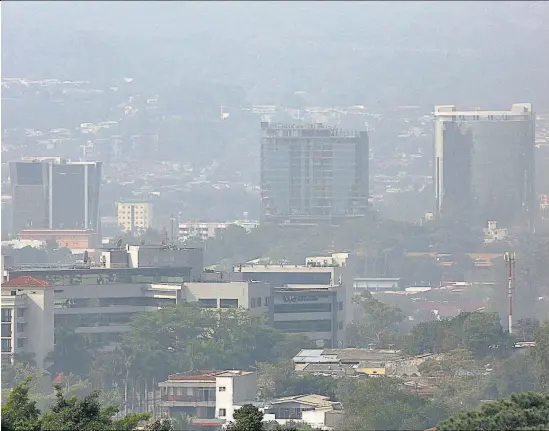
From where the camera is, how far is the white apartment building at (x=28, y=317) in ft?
119

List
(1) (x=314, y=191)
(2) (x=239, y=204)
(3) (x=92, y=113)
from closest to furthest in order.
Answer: (1) (x=314, y=191) < (2) (x=239, y=204) < (3) (x=92, y=113)

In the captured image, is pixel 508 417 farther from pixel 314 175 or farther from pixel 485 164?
pixel 314 175

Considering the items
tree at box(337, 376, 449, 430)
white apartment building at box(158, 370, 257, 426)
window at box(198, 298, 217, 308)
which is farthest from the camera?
window at box(198, 298, 217, 308)

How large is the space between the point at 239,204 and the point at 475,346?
53.8m

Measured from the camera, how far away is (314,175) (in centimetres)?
7456

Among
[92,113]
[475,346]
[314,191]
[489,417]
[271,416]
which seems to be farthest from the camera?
[92,113]

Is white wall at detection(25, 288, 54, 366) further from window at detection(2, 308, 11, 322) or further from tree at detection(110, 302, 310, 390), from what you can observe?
tree at detection(110, 302, 310, 390)

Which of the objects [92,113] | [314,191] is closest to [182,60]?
[92,113]

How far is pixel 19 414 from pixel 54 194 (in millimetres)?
59580

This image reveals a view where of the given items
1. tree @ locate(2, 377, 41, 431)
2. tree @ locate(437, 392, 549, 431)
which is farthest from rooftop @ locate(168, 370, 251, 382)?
tree @ locate(437, 392, 549, 431)

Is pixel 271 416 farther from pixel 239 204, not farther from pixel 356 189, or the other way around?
pixel 239 204

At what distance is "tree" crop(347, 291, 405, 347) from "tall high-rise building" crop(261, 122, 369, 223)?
90.5ft

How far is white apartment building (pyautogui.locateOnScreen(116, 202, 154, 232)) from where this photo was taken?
267 feet

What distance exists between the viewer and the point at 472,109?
246ft
